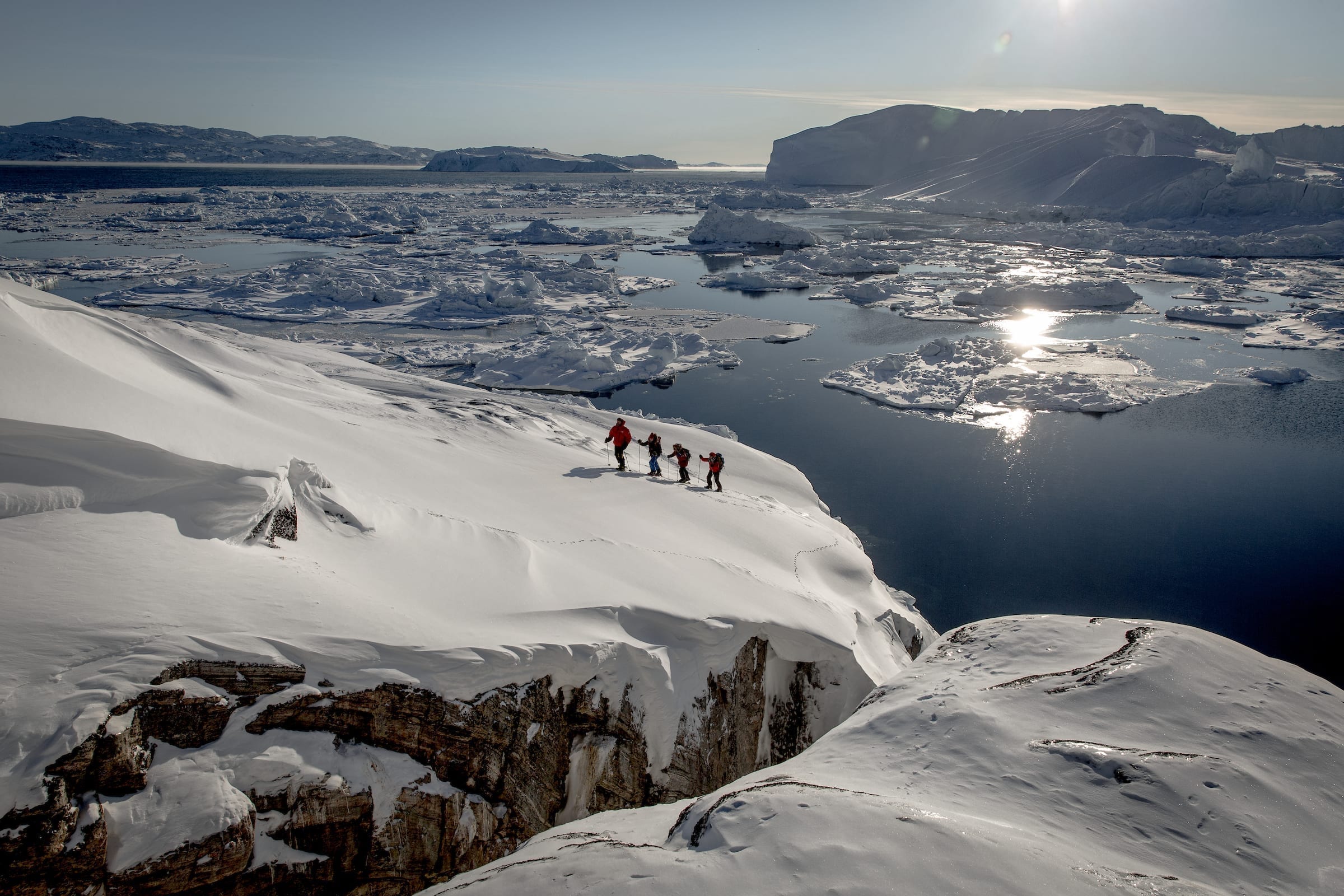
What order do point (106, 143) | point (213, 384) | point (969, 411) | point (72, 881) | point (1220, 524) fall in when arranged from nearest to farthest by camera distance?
point (72, 881) < point (213, 384) < point (1220, 524) < point (969, 411) < point (106, 143)

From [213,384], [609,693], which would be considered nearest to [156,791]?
[609,693]

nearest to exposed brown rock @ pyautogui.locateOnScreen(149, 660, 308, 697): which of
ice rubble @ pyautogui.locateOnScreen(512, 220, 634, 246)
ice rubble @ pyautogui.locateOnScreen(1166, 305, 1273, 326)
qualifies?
ice rubble @ pyautogui.locateOnScreen(1166, 305, 1273, 326)

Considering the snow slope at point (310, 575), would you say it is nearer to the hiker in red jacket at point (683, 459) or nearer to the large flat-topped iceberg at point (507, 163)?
the hiker in red jacket at point (683, 459)

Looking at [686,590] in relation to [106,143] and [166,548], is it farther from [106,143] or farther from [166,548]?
[106,143]

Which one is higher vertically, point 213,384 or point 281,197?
point 281,197

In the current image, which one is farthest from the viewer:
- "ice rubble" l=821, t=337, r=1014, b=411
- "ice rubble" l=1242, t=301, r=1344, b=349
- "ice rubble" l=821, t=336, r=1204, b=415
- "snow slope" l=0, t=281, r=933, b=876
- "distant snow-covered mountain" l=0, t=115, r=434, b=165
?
"distant snow-covered mountain" l=0, t=115, r=434, b=165

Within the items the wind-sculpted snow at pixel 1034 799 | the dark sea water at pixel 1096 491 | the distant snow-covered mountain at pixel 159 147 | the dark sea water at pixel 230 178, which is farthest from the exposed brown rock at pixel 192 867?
the distant snow-covered mountain at pixel 159 147

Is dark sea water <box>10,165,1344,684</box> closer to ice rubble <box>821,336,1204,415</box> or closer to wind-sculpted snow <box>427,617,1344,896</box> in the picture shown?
ice rubble <box>821,336,1204,415</box>

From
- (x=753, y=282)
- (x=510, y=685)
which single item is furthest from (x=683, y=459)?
(x=753, y=282)
